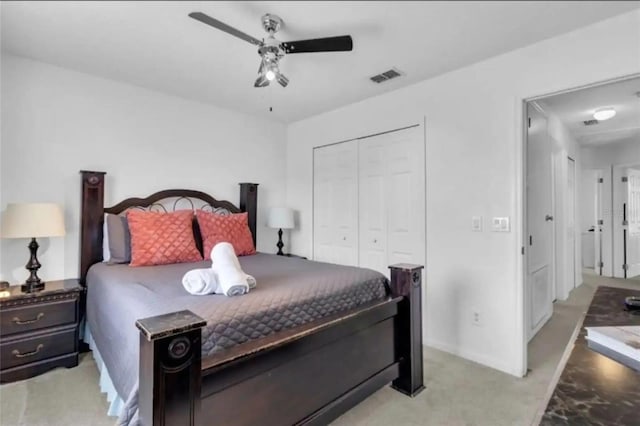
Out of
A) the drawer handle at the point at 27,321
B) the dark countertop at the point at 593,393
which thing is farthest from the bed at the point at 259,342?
the dark countertop at the point at 593,393

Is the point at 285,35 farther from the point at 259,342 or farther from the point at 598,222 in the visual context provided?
the point at 598,222

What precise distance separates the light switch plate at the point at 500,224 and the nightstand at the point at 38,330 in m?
3.34

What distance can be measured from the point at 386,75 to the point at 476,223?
1.54m

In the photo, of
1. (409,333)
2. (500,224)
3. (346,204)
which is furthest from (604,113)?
(409,333)

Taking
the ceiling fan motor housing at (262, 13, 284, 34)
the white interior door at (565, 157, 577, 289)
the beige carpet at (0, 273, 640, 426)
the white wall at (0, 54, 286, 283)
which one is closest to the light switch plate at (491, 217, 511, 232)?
the beige carpet at (0, 273, 640, 426)

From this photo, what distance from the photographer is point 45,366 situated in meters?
2.45

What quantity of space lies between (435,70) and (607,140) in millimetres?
4532

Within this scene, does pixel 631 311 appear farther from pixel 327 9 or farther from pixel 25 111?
pixel 25 111

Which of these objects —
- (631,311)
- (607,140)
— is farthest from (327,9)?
(607,140)

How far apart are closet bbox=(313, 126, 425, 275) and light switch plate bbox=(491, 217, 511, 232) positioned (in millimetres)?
634

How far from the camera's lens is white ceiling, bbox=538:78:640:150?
10.4 feet

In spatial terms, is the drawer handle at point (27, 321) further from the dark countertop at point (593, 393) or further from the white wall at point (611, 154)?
the white wall at point (611, 154)

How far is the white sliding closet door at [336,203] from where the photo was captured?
3832 millimetres

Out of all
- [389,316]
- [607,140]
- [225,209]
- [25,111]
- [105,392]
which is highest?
[607,140]
